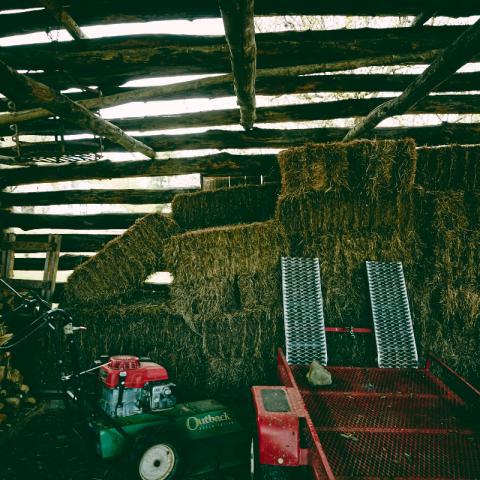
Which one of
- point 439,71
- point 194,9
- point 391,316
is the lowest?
point 391,316

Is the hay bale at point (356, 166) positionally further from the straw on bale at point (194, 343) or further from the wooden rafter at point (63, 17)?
the wooden rafter at point (63, 17)

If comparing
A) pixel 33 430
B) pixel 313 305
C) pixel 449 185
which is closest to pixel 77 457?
pixel 33 430

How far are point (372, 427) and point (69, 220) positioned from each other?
508 centimetres

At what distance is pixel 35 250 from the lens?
500cm

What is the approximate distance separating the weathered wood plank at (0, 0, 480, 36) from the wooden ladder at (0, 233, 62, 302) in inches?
121

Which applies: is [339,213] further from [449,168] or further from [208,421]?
[208,421]

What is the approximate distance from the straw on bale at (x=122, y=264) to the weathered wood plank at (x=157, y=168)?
76 centimetres

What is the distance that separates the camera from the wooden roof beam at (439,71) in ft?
6.88

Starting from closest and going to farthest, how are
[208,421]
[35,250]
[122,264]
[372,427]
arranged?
[372,427] → [208,421] → [122,264] → [35,250]

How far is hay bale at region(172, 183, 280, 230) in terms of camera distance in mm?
4746

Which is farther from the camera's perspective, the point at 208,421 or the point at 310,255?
the point at 310,255

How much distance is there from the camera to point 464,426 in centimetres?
275

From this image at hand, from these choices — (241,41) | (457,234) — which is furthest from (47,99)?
(457,234)

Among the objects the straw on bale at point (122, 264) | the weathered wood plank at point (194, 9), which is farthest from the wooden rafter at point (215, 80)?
the straw on bale at point (122, 264)
